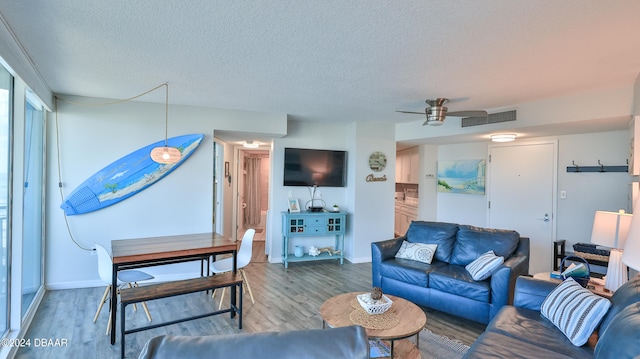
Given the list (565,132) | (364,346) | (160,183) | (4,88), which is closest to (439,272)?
(364,346)

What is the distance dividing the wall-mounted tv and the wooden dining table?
1.96 meters

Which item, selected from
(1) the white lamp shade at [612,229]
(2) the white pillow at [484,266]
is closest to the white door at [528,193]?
(1) the white lamp shade at [612,229]

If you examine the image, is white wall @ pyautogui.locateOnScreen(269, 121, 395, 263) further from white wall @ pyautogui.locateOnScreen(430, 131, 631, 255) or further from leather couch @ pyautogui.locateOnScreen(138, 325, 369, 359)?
leather couch @ pyautogui.locateOnScreen(138, 325, 369, 359)

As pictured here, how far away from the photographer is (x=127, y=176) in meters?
3.92

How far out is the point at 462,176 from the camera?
18.2 feet

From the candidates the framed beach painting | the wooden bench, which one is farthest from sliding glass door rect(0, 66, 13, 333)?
the framed beach painting

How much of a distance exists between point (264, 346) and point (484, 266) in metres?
2.66

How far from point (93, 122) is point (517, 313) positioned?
4820 millimetres

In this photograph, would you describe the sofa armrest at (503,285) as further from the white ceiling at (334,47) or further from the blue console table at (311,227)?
the blue console table at (311,227)

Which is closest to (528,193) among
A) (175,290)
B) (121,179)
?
(175,290)

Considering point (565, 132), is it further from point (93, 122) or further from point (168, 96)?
point (93, 122)

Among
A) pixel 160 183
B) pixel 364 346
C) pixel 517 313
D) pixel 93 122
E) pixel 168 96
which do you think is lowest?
pixel 517 313

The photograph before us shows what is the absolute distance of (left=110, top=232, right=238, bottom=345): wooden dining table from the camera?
260cm

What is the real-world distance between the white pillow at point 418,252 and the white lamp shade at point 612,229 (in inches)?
56.9
